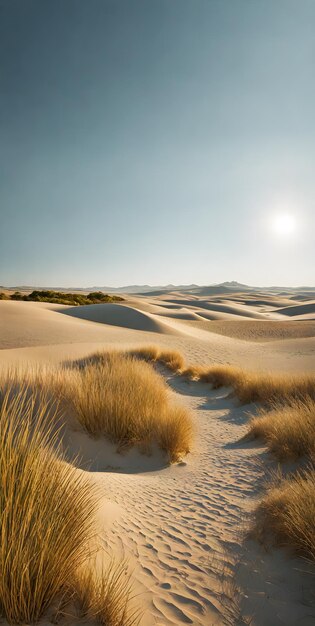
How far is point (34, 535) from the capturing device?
159cm

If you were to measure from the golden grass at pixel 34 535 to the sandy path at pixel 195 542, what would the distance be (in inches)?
20.0

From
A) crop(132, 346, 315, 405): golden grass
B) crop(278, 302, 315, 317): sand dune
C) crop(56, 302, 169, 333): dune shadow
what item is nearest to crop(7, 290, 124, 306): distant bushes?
crop(56, 302, 169, 333): dune shadow

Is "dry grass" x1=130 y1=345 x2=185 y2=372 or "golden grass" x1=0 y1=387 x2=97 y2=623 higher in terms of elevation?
"golden grass" x1=0 y1=387 x2=97 y2=623

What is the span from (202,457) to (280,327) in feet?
69.7

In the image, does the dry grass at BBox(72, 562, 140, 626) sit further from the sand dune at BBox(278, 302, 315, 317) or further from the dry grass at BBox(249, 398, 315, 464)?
the sand dune at BBox(278, 302, 315, 317)

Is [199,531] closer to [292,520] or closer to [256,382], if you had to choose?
[292,520]

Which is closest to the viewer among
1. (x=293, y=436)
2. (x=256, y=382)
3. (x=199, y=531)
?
(x=199, y=531)

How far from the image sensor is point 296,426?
3.92 m

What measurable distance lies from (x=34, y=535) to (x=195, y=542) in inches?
55.9

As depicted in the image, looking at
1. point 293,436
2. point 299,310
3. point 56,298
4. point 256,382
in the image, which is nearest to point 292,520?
point 293,436

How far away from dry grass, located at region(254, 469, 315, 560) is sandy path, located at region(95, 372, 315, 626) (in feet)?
0.48

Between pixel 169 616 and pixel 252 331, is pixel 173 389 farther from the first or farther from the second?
pixel 252 331

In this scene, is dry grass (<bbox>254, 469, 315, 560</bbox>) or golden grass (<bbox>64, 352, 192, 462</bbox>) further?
golden grass (<bbox>64, 352, 192, 462</bbox>)

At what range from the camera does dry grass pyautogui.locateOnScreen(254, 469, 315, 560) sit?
2176mm
